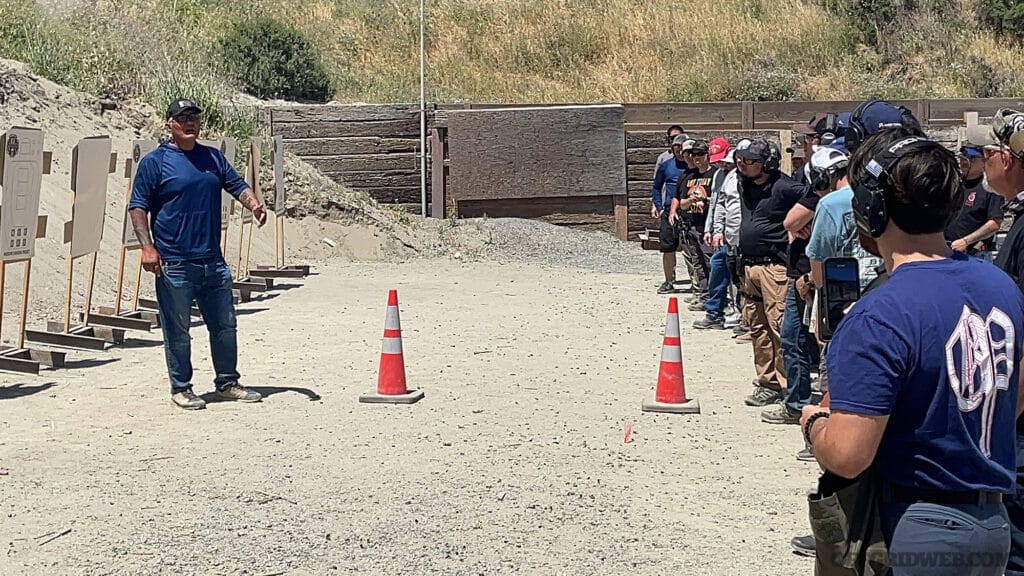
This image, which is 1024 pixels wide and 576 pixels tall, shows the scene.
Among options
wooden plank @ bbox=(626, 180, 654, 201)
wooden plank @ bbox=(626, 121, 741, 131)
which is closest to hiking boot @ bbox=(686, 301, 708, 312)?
wooden plank @ bbox=(626, 180, 654, 201)

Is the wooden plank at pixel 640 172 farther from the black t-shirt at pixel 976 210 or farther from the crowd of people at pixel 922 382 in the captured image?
the crowd of people at pixel 922 382

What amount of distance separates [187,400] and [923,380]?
22.6ft

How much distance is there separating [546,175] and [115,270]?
8.79 meters

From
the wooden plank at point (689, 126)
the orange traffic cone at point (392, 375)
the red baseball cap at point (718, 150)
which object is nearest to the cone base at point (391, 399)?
the orange traffic cone at point (392, 375)

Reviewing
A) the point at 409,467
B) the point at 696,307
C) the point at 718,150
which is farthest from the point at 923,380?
the point at 696,307

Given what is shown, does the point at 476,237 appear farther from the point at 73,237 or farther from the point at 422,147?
the point at 73,237

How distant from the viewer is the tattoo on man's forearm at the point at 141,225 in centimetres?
896

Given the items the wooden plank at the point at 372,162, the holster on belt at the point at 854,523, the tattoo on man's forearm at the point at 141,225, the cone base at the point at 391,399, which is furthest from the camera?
the wooden plank at the point at 372,162

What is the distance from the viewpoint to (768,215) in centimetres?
912

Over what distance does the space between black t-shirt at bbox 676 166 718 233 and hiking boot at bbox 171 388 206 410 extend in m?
6.57

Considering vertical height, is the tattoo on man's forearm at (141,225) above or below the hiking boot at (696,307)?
above

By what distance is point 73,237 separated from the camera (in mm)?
12430

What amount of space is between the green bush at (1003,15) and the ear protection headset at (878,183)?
36862 millimetres

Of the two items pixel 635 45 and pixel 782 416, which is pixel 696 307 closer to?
pixel 782 416
